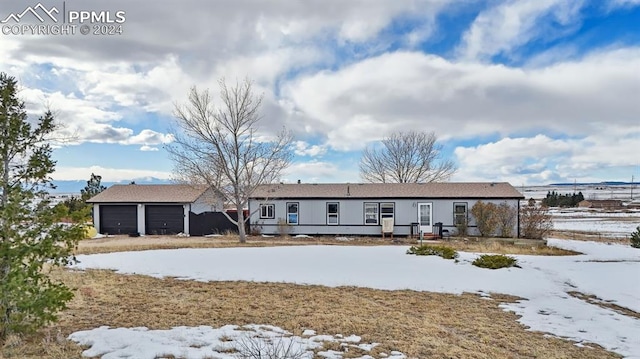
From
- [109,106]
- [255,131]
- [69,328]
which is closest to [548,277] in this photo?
[69,328]

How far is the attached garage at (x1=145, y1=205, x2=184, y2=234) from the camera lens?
997 inches

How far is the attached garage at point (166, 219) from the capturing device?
2533cm

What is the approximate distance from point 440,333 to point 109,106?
14.9 meters

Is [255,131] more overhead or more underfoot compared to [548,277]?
more overhead

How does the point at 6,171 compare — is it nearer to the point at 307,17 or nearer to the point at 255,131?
the point at 307,17

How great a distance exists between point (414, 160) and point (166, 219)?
22731 millimetres

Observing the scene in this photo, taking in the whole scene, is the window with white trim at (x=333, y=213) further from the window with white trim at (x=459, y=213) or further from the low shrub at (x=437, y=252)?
the low shrub at (x=437, y=252)

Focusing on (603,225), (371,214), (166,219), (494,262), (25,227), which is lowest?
(603,225)

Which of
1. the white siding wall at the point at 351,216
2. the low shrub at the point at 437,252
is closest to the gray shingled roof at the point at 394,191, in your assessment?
the white siding wall at the point at 351,216

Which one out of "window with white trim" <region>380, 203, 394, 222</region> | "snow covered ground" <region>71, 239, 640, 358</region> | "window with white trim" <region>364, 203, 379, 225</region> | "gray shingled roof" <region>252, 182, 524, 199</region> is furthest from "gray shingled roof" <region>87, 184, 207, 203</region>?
"snow covered ground" <region>71, 239, 640, 358</region>

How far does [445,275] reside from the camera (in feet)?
35.5

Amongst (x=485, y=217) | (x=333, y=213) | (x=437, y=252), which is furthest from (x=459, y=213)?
(x=437, y=252)

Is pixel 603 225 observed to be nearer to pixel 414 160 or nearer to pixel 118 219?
pixel 414 160

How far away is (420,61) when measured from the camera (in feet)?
54.7
